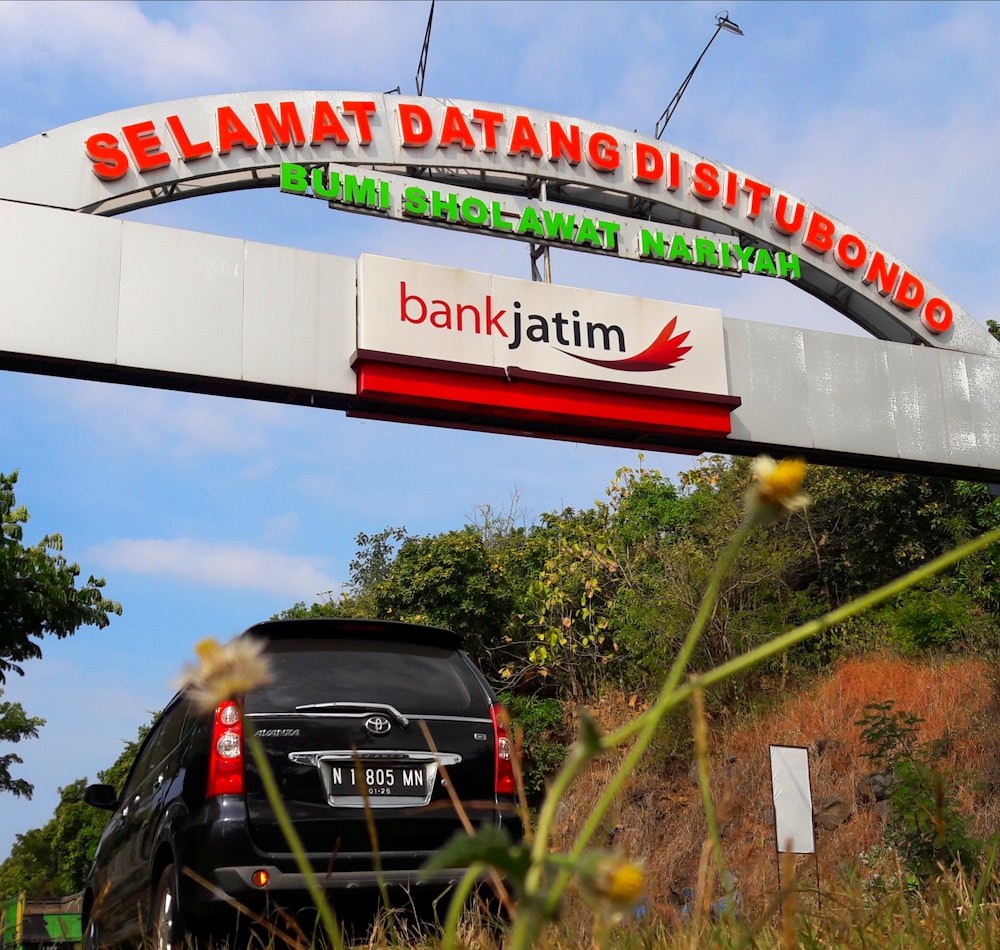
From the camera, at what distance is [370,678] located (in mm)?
5422

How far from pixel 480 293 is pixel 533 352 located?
932mm

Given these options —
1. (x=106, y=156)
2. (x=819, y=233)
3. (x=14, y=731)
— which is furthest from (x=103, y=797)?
(x=14, y=731)

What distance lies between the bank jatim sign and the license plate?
735 cm

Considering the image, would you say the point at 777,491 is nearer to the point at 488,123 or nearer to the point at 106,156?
the point at 106,156

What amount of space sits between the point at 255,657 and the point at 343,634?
4955mm

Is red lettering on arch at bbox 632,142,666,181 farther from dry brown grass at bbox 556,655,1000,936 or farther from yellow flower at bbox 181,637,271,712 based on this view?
yellow flower at bbox 181,637,271,712

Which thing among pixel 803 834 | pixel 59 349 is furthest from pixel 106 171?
pixel 803 834

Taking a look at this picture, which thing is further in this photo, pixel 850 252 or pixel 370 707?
pixel 850 252

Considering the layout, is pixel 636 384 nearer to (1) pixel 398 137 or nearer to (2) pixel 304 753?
(1) pixel 398 137

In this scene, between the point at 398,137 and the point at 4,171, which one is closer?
the point at 4,171

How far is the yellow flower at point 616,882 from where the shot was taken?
581 mm

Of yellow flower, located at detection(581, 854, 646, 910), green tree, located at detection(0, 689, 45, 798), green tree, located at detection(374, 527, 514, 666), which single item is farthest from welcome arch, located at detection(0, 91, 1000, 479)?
green tree, located at detection(0, 689, 45, 798)

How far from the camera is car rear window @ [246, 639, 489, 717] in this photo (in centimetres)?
523

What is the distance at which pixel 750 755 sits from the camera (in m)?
16.8
